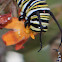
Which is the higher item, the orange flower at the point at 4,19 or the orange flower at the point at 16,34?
the orange flower at the point at 4,19

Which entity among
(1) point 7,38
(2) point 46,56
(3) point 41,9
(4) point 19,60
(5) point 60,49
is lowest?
(4) point 19,60

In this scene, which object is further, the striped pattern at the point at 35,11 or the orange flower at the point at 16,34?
the orange flower at the point at 16,34

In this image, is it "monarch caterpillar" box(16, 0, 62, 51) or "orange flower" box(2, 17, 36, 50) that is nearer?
"monarch caterpillar" box(16, 0, 62, 51)

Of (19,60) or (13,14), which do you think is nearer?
(13,14)

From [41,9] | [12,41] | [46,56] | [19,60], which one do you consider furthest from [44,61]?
[41,9]

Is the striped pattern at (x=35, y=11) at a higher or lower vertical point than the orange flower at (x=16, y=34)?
higher

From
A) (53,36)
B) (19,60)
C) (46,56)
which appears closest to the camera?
(53,36)

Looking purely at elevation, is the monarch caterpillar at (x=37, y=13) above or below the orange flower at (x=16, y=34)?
above

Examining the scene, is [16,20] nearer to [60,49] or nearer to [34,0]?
[34,0]
